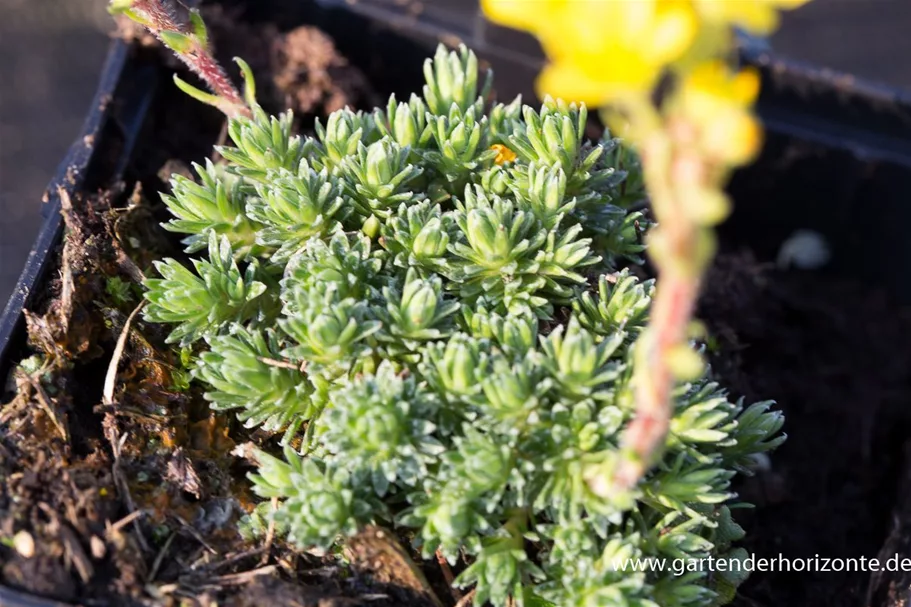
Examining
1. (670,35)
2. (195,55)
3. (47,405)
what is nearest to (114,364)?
(47,405)

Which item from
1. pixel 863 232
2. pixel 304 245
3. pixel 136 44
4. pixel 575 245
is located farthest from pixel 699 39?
pixel 863 232

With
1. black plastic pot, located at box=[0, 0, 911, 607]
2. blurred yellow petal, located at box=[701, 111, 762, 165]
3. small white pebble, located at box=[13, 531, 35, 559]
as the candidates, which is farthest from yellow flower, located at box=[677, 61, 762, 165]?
black plastic pot, located at box=[0, 0, 911, 607]

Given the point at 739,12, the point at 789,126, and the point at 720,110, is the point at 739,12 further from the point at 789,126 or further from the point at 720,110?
the point at 789,126

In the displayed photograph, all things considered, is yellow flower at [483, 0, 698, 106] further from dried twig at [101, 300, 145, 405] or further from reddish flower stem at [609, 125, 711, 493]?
dried twig at [101, 300, 145, 405]

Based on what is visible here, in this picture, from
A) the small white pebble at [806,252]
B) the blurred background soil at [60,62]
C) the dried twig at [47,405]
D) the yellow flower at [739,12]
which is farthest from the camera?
the blurred background soil at [60,62]

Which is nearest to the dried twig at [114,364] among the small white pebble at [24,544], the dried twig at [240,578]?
the small white pebble at [24,544]

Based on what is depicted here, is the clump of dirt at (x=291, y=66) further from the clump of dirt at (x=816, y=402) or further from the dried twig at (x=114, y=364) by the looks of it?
the clump of dirt at (x=816, y=402)
